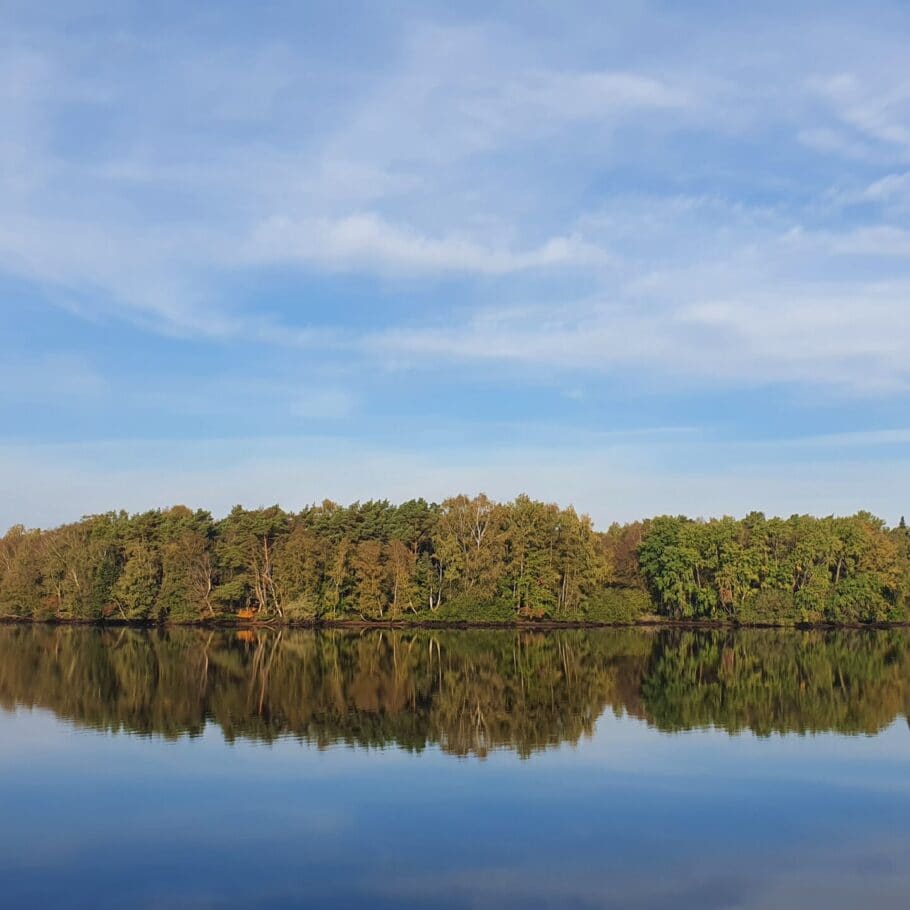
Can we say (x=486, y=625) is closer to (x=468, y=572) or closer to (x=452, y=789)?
(x=468, y=572)

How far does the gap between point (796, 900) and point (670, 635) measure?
71.1m

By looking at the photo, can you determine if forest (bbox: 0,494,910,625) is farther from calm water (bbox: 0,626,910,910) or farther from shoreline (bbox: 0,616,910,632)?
calm water (bbox: 0,626,910,910)

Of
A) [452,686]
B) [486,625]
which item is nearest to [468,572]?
[486,625]

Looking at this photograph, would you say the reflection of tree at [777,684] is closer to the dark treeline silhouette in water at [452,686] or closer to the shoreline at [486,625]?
the dark treeline silhouette in water at [452,686]

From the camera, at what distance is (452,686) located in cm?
4672

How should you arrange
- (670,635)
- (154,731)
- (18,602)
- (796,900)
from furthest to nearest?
(18,602) → (670,635) → (154,731) → (796,900)

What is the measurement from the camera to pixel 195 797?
25250 millimetres

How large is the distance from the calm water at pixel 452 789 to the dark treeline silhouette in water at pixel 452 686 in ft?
0.96

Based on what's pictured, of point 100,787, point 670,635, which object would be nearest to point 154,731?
point 100,787

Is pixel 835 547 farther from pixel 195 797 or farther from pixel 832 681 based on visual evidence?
pixel 195 797

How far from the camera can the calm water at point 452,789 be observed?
18672 mm

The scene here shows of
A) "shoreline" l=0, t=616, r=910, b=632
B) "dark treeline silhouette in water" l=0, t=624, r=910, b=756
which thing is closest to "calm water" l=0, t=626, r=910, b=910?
"dark treeline silhouette in water" l=0, t=624, r=910, b=756

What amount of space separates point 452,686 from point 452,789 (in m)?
20.9

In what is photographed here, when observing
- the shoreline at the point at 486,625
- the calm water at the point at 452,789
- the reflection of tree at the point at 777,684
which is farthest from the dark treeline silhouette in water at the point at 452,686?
the shoreline at the point at 486,625
